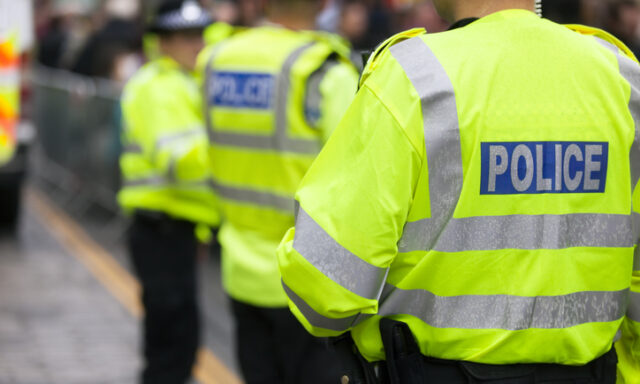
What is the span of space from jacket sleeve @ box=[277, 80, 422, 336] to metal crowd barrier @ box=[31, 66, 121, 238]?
7.34 metres

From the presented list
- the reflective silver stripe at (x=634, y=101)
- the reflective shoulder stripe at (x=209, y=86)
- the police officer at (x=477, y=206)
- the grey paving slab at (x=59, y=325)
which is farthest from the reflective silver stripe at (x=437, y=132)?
the grey paving slab at (x=59, y=325)

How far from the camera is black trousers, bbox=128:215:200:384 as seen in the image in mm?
4641

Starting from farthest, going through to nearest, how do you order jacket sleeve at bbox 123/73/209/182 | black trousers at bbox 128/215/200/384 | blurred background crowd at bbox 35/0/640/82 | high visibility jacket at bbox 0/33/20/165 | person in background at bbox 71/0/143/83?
person in background at bbox 71/0/143/83, high visibility jacket at bbox 0/33/20/165, blurred background crowd at bbox 35/0/640/82, black trousers at bbox 128/215/200/384, jacket sleeve at bbox 123/73/209/182

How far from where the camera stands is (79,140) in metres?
10.9

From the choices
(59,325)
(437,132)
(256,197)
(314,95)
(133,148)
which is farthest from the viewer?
(59,325)

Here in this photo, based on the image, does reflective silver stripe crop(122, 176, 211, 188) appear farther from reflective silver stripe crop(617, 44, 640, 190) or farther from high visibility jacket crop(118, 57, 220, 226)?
reflective silver stripe crop(617, 44, 640, 190)

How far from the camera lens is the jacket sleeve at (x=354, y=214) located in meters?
2.09

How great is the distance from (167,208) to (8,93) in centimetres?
472

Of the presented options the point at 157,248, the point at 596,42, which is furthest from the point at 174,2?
the point at 596,42

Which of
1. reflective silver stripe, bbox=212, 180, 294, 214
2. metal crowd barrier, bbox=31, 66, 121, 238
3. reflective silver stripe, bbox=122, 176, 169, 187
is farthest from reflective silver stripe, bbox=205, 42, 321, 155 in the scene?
metal crowd barrier, bbox=31, 66, 121, 238

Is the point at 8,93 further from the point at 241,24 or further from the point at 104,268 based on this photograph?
the point at 241,24

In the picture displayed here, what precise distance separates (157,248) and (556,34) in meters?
2.87

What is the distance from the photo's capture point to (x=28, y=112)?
909cm

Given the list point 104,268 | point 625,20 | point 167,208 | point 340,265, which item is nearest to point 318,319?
point 340,265
